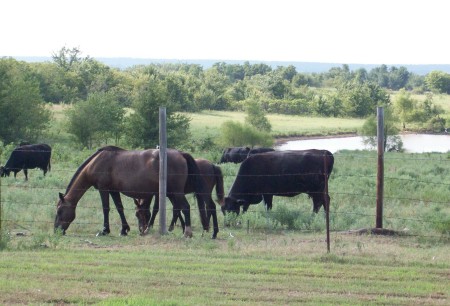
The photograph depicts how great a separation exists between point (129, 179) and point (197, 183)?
1306 millimetres

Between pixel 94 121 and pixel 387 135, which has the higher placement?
pixel 94 121

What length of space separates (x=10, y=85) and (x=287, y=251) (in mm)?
42822

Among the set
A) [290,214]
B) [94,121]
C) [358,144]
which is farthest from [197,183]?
[358,144]

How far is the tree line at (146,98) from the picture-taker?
49.5 meters

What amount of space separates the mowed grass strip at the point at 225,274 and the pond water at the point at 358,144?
164 ft

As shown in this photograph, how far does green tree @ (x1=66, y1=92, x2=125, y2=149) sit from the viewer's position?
Answer: 5119 centimetres

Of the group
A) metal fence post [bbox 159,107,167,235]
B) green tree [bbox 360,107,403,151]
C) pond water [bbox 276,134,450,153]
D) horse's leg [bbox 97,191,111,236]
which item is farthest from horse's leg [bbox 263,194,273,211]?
green tree [bbox 360,107,403,151]

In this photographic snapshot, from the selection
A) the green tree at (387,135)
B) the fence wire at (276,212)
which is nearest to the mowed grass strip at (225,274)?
the fence wire at (276,212)

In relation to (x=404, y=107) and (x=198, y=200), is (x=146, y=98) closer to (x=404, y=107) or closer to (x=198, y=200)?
(x=198, y=200)

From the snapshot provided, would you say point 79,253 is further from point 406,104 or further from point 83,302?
point 406,104

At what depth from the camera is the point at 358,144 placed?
7169 centimetres

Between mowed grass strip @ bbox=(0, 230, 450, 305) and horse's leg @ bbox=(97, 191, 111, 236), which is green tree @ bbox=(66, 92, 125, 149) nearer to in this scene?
horse's leg @ bbox=(97, 191, 111, 236)

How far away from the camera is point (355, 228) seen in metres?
15.4

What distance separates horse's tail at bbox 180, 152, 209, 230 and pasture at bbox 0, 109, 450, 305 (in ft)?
1.37
